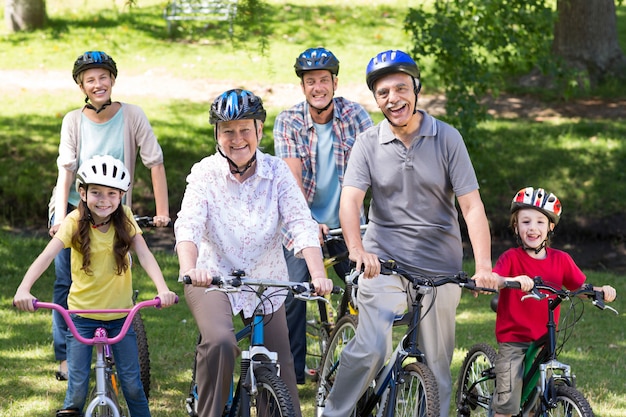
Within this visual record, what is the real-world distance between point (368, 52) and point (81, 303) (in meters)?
12.0

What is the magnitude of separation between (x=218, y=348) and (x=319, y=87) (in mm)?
2337

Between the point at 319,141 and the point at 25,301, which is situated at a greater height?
the point at 319,141

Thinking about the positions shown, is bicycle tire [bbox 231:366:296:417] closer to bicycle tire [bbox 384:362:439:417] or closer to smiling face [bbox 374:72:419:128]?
bicycle tire [bbox 384:362:439:417]

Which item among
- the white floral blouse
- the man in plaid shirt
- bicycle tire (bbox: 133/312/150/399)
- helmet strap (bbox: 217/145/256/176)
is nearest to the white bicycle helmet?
the white floral blouse

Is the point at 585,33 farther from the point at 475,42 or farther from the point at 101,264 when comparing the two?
the point at 101,264

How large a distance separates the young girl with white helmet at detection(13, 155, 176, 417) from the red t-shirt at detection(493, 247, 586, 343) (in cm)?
177

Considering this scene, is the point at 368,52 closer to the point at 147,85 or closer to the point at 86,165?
the point at 147,85

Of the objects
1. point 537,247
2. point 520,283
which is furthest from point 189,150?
point 520,283

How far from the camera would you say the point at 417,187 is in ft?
A: 16.0

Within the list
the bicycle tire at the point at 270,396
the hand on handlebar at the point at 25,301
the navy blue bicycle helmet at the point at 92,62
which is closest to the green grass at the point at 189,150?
the navy blue bicycle helmet at the point at 92,62

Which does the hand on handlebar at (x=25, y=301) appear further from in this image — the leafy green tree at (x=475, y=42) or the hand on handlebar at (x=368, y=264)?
the leafy green tree at (x=475, y=42)

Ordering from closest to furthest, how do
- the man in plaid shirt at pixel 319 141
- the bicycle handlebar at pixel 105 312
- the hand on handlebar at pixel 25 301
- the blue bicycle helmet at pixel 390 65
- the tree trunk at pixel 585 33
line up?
the hand on handlebar at pixel 25 301, the bicycle handlebar at pixel 105 312, the blue bicycle helmet at pixel 390 65, the man in plaid shirt at pixel 319 141, the tree trunk at pixel 585 33

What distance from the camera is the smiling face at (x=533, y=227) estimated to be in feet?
16.8

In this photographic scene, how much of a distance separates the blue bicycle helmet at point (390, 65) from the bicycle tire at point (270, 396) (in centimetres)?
151
